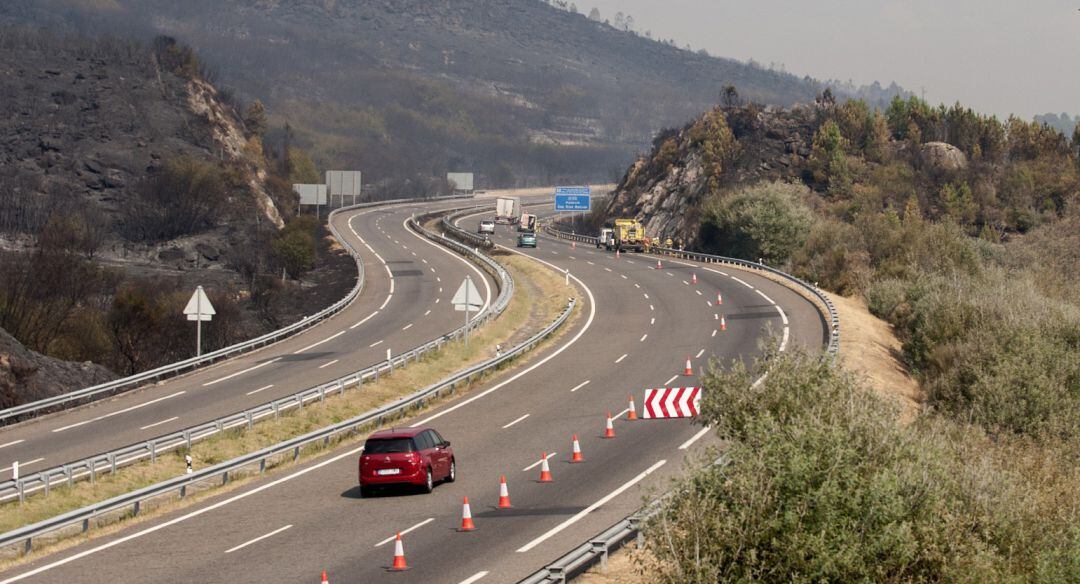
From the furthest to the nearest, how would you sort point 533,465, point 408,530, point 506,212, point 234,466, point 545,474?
point 506,212 < point 533,465 < point 234,466 < point 545,474 < point 408,530

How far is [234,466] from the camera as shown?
1101 inches

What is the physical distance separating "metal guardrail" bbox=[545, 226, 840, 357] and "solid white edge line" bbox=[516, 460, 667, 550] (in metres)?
5.13

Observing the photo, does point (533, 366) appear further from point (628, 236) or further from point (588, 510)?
point (628, 236)

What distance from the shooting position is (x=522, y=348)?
4753 centimetres

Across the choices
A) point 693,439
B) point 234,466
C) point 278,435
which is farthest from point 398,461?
point 278,435

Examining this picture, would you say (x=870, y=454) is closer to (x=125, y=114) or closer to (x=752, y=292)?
(x=752, y=292)

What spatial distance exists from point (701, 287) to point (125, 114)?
109m

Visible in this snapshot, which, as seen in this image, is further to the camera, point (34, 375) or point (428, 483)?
point (34, 375)

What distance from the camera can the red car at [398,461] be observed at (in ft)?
83.7

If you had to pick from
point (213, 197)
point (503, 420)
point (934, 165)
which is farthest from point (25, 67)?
point (503, 420)

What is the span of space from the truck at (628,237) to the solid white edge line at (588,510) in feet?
235

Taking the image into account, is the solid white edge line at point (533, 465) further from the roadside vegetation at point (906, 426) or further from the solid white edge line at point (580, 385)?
the solid white edge line at point (580, 385)

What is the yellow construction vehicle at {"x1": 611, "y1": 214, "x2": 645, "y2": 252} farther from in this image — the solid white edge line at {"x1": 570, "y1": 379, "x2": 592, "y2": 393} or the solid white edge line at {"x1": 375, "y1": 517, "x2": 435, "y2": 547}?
the solid white edge line at {"x1": 375, "y1": 517, "x2": 435, "y2": 547}

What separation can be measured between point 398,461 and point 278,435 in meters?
9.26
